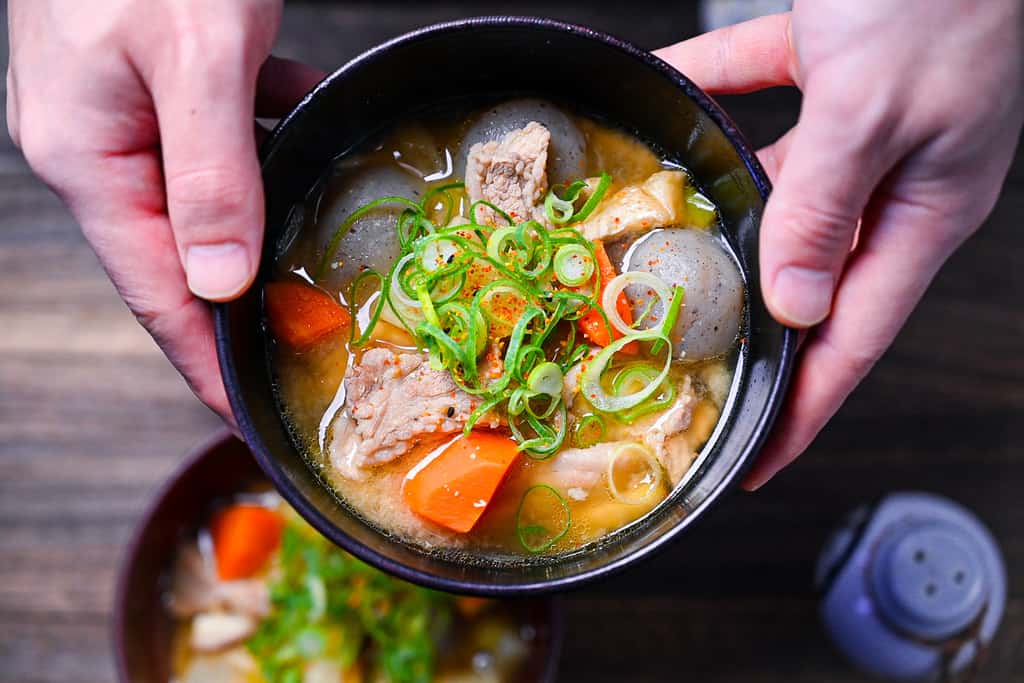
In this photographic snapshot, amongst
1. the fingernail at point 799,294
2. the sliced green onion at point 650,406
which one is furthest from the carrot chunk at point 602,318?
the fingernail at point 799,294

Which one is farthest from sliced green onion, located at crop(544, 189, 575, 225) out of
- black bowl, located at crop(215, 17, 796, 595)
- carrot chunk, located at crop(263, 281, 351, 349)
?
carrot chunk, located at crop(263, 281, 351, 349)

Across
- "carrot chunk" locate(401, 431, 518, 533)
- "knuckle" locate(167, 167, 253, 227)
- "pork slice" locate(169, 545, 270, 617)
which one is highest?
"knuckle" locate(167, 167, 253, 227)

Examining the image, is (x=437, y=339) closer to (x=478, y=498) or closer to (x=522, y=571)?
(x=478, y=498)

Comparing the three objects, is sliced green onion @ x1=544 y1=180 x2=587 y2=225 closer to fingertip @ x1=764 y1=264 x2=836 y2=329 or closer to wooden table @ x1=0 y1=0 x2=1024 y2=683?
fingertip @ x1=764 y1=264 x2=836 y2=329

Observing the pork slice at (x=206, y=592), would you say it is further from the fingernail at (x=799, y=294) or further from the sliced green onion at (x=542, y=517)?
the fingernail at (x=799, y=294)

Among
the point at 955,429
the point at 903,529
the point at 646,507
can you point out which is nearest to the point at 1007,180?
the point at 955,429

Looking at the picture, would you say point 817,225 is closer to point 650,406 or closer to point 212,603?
point 650,406
